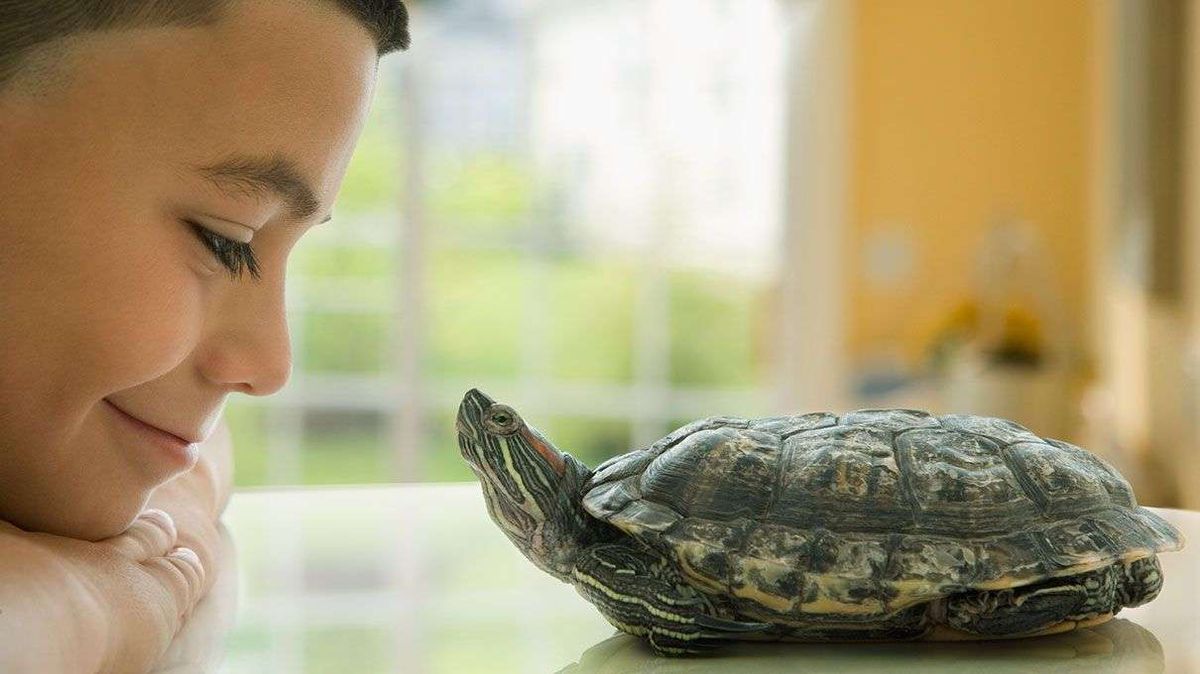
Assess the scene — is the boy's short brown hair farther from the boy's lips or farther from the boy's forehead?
the boy's lips

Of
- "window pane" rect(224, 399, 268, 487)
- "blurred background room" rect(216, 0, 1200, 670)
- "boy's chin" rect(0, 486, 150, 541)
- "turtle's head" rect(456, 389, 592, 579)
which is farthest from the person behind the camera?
"window pane" rect(224, 399, 268, 487)

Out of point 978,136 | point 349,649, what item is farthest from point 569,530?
point 978,136

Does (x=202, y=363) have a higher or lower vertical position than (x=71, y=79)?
lower

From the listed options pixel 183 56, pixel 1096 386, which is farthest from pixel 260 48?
pixel 1096 386

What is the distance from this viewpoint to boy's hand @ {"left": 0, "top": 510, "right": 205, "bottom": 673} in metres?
0.53

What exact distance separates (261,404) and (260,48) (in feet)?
13.8

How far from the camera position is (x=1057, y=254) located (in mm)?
3971

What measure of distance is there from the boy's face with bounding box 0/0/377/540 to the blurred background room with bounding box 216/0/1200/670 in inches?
124

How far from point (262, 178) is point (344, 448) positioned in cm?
414

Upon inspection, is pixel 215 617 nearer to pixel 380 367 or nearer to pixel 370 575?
pixel 370 575

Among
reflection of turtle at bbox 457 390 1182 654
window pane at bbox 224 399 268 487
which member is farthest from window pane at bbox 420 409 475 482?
reflection of turtle at bbox 457 390 1182 654

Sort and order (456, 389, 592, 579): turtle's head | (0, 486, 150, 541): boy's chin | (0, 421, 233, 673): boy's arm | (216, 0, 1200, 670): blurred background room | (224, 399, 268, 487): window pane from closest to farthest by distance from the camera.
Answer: (0, 421, 233, 673): boy's arm → (0, 486, 150, 541): boy's chin → (456, 389, 592, 579): turtle's head → (216, 0, 1200, 670): blurred background room → (224, 399, 268, 487): window pane

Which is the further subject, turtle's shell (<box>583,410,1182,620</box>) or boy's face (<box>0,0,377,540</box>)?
turtle's shell (<box>583,410,1182,620</box>)

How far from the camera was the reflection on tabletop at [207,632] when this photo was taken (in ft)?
2.07
